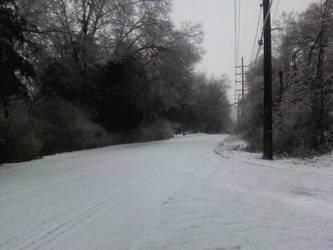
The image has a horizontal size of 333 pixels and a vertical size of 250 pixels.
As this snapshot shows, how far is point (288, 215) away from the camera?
420 cm

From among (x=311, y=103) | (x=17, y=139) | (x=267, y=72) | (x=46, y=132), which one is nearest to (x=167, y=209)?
(x=267, y=72)

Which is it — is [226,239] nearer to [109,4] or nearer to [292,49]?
[109,4]

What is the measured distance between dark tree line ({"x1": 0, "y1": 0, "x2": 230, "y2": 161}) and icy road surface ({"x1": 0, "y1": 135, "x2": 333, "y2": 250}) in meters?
4.12

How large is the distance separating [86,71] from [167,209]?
49.6 ft

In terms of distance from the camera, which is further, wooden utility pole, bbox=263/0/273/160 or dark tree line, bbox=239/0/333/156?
dark tree line, bbox=239/0/333/156

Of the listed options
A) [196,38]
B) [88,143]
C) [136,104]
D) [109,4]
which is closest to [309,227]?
[109,4]

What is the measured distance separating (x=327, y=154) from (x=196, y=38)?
56.6ft

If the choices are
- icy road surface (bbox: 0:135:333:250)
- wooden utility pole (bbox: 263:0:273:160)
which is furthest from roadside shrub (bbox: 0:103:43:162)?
wooden utility pole (bbox: 263:0:273:160)

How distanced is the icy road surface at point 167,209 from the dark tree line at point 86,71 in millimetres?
4124

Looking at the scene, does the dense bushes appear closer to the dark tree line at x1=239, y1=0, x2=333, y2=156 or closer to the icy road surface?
the icy road surface

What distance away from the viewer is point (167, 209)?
14.9 ft

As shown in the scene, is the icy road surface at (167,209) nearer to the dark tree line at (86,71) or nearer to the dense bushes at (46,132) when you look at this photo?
the dense bushes at (46,132)

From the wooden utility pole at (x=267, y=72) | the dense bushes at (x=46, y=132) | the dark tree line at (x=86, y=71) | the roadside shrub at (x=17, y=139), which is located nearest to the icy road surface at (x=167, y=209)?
the wooden utility pole at (x=267, y=72)

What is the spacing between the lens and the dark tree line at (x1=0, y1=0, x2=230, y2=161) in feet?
32.9
